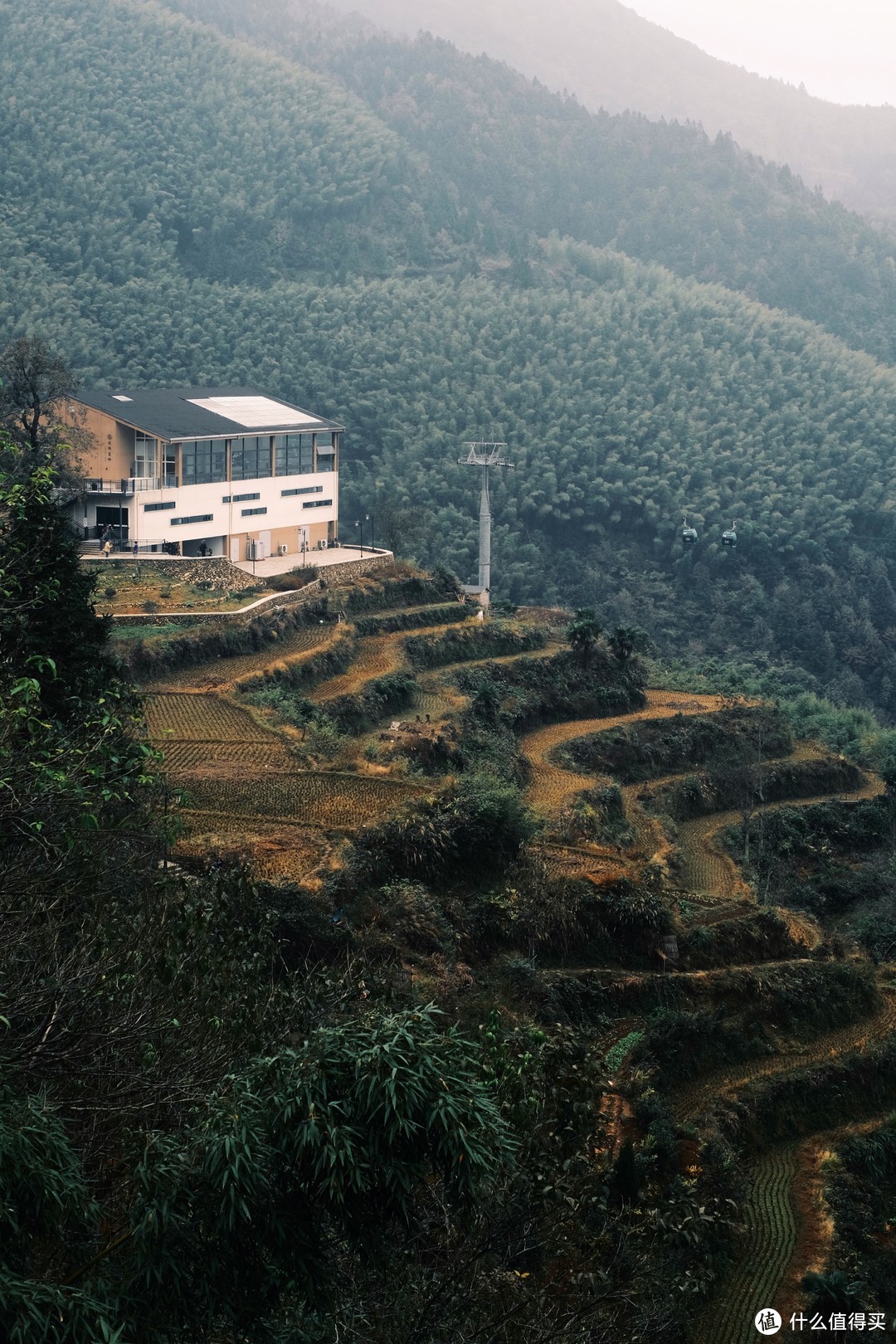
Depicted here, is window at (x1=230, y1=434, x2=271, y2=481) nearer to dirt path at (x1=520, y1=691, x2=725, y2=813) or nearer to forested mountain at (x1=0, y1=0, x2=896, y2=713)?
dirt path at (x1=520, y1=691, x2=725, y2=813)

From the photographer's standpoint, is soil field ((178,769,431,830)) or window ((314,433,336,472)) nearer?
soil field ((178,769,431,830))

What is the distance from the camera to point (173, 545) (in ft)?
130

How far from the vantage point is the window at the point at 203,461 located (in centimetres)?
3959

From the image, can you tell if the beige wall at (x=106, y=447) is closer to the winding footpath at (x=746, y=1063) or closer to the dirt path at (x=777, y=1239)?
the winding footpath at (x=746, y=1063)

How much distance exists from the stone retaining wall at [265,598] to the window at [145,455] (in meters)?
3.39

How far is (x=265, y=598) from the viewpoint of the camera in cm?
3678

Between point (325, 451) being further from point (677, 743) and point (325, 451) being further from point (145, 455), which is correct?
point (677, 743)

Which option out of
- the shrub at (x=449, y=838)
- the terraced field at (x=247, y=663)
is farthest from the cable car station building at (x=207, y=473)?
the shrub at (x=449, y=838)

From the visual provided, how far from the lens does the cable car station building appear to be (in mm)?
38781

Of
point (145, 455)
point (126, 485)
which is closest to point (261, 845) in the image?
point (126, 485)

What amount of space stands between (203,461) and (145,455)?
185cm

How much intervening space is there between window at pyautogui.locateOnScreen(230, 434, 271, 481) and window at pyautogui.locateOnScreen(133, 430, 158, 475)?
3044 millimetres

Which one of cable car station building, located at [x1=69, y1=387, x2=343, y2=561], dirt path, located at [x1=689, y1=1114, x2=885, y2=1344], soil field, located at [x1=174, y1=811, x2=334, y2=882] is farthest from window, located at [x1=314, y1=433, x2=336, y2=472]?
dirt path, located at [x1=689, y1=1114, x2=885, y2=1344]

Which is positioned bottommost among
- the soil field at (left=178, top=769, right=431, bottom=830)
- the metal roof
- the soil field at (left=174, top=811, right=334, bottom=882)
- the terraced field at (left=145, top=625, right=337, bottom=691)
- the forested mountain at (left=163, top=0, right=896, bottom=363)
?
the terraced field at (left=145, top=625, right=337, bottom=691)
